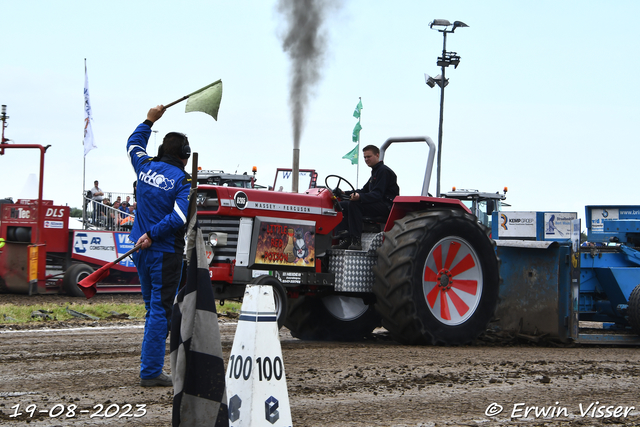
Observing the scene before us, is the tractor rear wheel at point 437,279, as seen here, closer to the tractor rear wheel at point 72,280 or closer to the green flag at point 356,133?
the tractor rear wheel at point 72,280

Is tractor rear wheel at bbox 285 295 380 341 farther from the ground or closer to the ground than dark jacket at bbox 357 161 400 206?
closer to the ground

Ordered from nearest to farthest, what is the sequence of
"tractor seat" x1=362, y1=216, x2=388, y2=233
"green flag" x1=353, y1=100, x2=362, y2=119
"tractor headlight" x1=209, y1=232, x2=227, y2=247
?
"tractor headlight" x1=209, y1=232, x2=227, y2=247 < "tractor seat" x1=362, y1=216, x2=388, y2=233 < "green flag" x1=353, y1=100, x2=362, y2=119

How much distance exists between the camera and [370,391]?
4.72 m

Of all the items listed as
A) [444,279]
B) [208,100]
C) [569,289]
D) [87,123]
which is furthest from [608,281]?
[87,123]

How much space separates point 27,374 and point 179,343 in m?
2.03

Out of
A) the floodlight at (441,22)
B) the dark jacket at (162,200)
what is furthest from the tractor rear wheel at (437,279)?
the floodlight at (441,22)

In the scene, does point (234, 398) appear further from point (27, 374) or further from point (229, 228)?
point (229, 228)

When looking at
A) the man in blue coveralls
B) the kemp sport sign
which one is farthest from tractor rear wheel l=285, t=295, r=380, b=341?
the kemp sport sign

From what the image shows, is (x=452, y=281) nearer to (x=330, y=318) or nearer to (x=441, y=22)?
(x=330, y=318)

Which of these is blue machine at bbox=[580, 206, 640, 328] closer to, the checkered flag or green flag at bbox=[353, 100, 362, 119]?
the checkered flag

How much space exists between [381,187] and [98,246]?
895cm

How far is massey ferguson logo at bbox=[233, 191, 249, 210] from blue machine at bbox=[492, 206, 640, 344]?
A: 3.16 meters

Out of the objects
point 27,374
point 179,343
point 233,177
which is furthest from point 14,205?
point 179,343

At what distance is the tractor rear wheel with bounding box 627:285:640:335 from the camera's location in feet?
24.7
